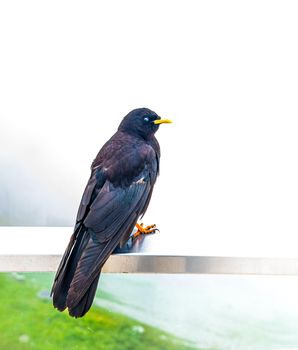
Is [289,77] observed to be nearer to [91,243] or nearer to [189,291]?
[189,291]

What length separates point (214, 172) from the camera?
2.00m

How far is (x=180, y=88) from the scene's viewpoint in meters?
1.94

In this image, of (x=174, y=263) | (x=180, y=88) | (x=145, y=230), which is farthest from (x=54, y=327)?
(x=174, y=263)

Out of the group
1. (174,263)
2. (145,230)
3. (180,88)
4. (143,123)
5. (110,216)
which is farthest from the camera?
(180,88)

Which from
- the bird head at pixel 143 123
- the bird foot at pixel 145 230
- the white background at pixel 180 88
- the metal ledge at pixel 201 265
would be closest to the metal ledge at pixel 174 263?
the metal ledge at pixel 201 265

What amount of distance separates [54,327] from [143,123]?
89 cm

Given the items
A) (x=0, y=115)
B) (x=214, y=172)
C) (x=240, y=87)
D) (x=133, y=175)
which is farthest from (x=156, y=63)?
(x=133, y=175)

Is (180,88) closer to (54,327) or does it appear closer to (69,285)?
(54,327)

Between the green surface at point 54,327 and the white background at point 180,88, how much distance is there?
0.27 m

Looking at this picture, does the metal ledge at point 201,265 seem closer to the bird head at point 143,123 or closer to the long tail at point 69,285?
the long tail at point 69,285

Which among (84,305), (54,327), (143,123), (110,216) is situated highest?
(143,123)

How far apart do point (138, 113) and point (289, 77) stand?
0.68 m

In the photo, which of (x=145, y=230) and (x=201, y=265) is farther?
(x=145, y=230)

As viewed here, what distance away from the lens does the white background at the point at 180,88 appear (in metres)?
1.91
